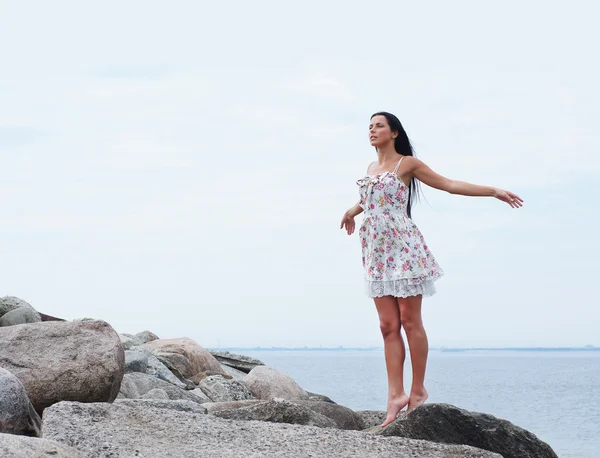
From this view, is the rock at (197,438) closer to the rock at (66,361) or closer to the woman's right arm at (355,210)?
the rock at (66,361)

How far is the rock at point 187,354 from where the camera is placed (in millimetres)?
11330

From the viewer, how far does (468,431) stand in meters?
5.89

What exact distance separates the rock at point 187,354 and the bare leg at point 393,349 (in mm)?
4962

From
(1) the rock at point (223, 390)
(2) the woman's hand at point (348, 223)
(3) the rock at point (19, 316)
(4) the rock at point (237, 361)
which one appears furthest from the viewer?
(4) the rock at point (237, 361)

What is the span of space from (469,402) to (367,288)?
1181 inches

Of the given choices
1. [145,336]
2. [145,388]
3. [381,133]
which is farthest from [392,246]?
[145,336]

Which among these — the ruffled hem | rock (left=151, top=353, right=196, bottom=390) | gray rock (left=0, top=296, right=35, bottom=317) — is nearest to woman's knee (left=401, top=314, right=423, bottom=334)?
the ruffled hem

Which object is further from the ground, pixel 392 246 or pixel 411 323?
pixel 392 246

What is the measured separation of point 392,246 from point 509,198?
36.9 inches

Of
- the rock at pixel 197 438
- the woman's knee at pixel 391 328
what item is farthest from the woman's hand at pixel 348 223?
the rock at pixel 197 438

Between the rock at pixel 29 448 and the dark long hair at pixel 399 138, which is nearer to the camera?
the rock at pixel 29 448

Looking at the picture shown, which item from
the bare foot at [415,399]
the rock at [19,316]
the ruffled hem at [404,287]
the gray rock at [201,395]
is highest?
the ruffled hem at [404,287]

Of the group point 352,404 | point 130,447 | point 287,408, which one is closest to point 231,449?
point 130,447

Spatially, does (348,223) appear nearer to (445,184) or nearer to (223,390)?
(445,184)
